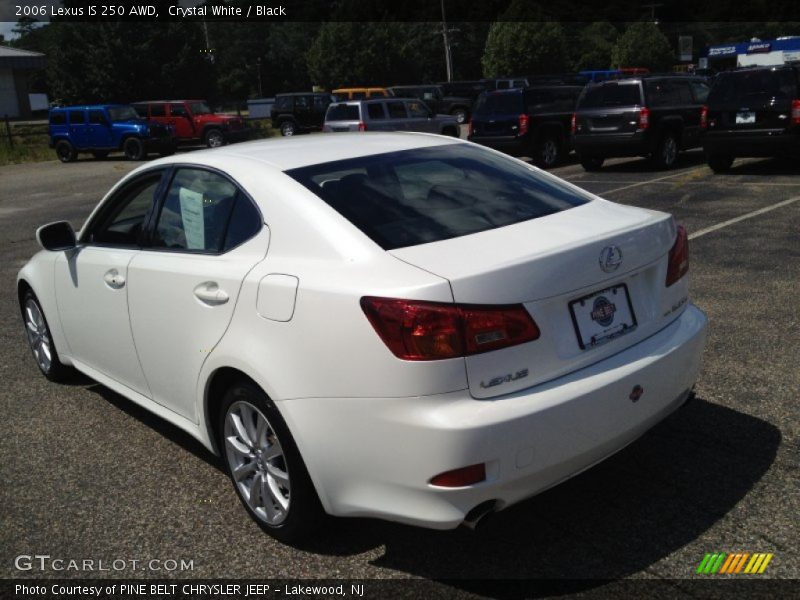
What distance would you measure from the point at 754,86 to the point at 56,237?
12.4 m

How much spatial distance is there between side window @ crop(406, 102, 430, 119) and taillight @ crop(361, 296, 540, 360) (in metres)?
22.9

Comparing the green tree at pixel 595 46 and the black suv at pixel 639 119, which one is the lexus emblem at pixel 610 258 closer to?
the black suv at pixel 639 119

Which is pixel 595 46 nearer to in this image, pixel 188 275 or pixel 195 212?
pixel 195 212

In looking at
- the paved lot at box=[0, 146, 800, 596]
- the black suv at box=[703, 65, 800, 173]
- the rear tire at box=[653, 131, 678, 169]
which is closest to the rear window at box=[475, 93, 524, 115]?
the rear tire at box=[653, 131, 678, 169]

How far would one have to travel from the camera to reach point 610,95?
1655 centimetres

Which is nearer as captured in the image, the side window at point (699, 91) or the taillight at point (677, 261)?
the taillight at point (677, 261)

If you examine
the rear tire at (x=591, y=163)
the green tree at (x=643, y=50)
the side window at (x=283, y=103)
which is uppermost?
the green tree at (x=643, y=50)

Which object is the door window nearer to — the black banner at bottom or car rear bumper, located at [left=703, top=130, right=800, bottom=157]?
the black banner at bottom

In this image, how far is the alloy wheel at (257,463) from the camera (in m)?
3.26

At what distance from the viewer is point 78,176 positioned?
2469cm

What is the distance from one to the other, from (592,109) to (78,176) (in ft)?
50.6

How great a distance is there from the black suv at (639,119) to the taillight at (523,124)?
170cm

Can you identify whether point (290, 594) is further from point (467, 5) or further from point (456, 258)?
point (467, 5)

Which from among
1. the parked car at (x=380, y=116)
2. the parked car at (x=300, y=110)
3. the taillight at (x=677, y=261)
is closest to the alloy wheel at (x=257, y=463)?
the taillight at (x=677, y=261)
